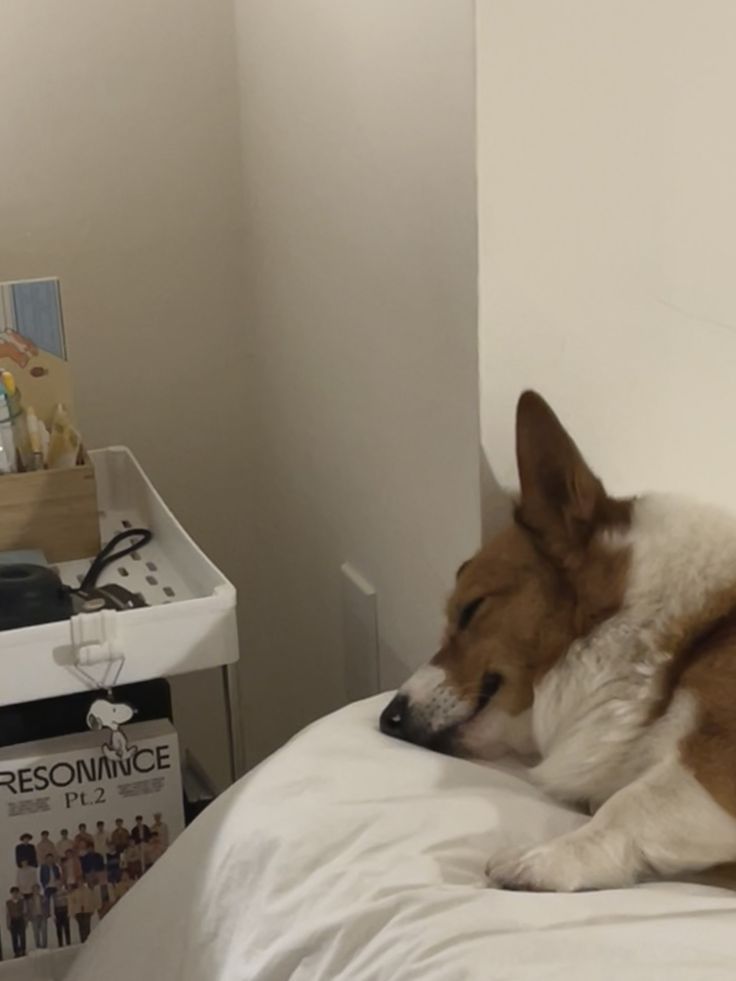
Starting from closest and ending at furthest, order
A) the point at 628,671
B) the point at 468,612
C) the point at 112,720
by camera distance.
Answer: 1. the point at 628,671
2. the point at 468,612
3. the point at 112,720

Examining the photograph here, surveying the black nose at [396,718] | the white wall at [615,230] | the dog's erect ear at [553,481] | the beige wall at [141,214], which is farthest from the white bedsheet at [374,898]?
the beige wall at [141,214]

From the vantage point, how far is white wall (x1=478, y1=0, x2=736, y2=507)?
128 cm

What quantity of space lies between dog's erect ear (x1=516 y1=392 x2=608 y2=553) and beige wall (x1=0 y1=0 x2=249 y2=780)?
37.3 inches

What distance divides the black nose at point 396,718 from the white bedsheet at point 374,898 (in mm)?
14

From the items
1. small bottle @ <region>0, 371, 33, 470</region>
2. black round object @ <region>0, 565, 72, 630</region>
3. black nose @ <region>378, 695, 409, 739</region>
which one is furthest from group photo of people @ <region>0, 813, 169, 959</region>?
small bottle @ <region>0, 371, 33, 470</region>

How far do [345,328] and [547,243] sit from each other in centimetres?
42

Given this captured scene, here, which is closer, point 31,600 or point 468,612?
point 468,612

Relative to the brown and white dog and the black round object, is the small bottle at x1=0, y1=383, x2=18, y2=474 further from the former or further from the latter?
the brown and white dog

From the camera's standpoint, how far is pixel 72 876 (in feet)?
4.79

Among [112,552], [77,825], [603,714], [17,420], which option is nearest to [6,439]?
[17,420]

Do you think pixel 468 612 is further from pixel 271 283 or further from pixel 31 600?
pixel 271 283

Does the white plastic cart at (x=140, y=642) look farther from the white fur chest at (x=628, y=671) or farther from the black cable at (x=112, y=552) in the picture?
the white fur chest at (x=628, y=671)

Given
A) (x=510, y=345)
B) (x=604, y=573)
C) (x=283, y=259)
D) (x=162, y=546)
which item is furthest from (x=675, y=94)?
(x=162, y=546)

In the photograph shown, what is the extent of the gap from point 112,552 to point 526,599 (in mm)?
627
